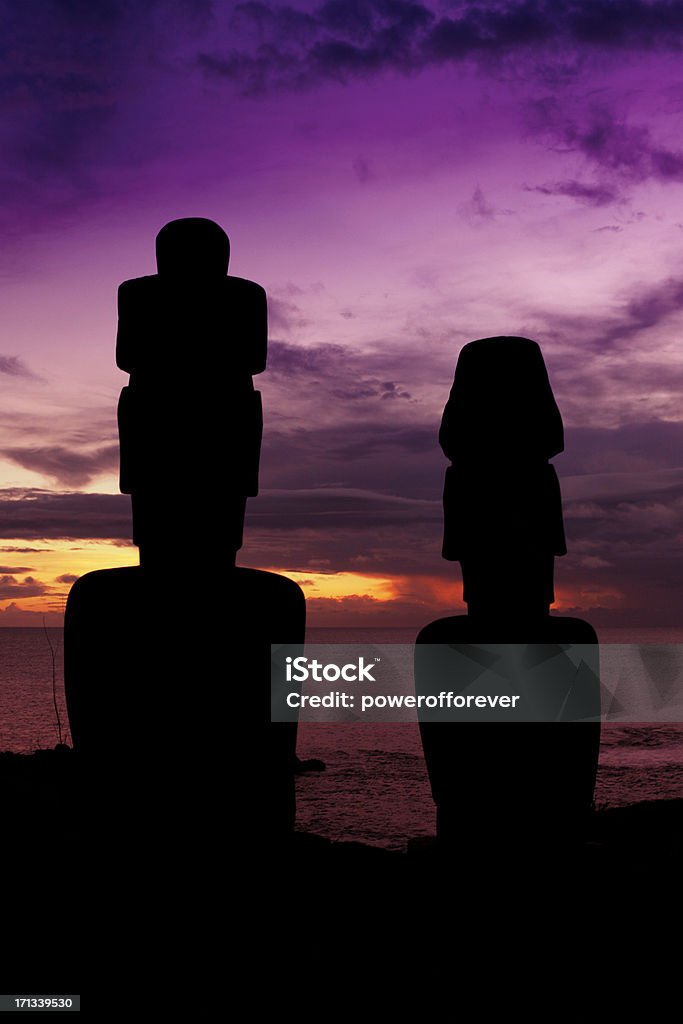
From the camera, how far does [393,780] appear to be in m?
23.9

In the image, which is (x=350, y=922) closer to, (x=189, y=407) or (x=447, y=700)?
(x=447, y=700)

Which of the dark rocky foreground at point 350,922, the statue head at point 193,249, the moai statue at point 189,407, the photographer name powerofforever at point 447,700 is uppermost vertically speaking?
the statue head at point 193,249

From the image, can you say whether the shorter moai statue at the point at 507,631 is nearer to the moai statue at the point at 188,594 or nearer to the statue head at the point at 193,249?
the moai statue at the point at 188,594

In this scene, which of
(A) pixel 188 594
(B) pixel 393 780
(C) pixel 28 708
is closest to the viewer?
(A) pixel 188 594

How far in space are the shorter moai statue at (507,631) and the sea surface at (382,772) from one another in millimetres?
1849

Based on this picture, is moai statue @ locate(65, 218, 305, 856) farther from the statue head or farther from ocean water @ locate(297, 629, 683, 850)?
ocean water @ locate(297, 629, 683, 850)

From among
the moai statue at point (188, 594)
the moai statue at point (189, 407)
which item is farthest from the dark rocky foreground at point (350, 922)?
the moai statue at point (189, 407)

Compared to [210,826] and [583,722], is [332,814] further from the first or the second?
[210,826]

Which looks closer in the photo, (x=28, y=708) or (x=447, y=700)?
(x=447, y=700)

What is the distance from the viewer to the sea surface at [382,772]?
17.8 meters

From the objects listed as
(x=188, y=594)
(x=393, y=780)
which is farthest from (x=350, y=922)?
(x=393, y=780)

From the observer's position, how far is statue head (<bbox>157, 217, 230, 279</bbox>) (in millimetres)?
5098

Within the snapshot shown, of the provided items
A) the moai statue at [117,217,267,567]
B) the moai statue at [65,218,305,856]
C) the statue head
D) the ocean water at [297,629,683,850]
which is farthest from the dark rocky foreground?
the ocean water at [297,629,683,850]

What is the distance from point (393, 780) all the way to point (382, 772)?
4.34ft
